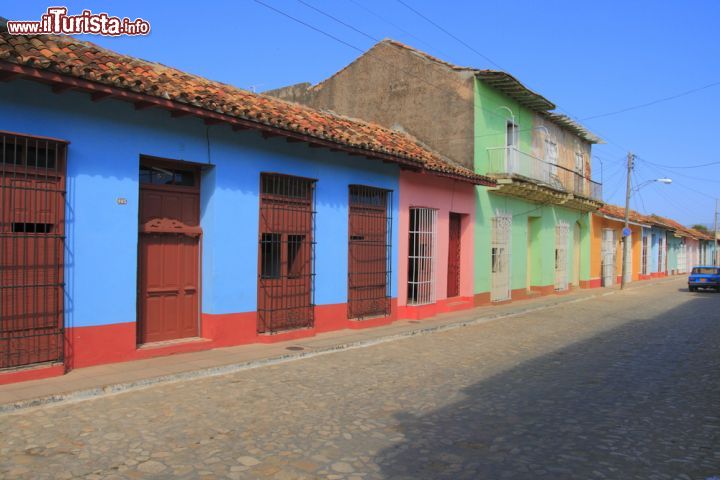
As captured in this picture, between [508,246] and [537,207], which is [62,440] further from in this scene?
[537,207]

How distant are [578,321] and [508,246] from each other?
425 centimetres

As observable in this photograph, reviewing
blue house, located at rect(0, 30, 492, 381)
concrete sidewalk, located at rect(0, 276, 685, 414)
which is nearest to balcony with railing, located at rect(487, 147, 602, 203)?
blue house, located at rect(0, 30, 492, 381)

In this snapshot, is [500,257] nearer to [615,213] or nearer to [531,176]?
[531,176]

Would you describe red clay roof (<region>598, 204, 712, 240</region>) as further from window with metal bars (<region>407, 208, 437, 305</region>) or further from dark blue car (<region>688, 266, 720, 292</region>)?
window with metal bars (<region>407, 208, 437, 305</region>)

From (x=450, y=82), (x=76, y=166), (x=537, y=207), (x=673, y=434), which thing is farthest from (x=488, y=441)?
(x=537, y=207)

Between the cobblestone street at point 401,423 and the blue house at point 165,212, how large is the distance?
1451 mm

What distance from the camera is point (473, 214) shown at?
Answer: 1576 cm

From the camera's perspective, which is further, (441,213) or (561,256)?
(561,256)

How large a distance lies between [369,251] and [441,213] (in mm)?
3088

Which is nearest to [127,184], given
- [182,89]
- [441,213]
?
[182,89]

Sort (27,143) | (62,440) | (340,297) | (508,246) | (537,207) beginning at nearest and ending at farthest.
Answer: (62,440), (27,143), (340,297), (508,246), (537,207)

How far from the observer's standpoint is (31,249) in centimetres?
655

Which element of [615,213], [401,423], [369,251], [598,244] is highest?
[615,213]

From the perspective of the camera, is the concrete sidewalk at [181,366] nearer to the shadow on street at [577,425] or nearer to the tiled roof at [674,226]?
the shadow on street at [577,425]
